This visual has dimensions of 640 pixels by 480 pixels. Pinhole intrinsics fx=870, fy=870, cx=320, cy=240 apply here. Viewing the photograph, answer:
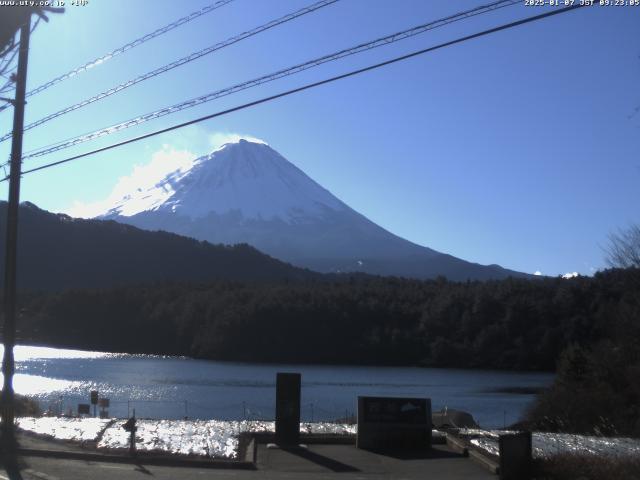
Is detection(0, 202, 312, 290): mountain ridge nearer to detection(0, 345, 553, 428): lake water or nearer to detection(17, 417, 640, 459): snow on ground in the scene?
detection(0, 345, 553, 428): lake water

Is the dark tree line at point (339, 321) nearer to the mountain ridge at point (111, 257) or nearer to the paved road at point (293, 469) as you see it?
the mountain ridge at point (111, 257)

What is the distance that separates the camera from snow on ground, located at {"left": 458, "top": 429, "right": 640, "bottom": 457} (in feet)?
51.1

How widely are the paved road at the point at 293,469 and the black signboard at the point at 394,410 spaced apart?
91 centimetres

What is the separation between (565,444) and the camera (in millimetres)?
17000

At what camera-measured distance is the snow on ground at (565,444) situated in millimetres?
15586

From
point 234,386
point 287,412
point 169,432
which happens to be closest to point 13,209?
point 169,432

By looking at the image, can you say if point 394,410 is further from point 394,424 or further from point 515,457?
point 515,457

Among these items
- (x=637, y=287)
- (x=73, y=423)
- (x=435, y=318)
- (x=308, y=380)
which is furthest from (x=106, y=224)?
(x=73, y=423)

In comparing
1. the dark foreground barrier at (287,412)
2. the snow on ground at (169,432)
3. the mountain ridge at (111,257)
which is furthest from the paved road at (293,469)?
the mountain ridge at (111,257)

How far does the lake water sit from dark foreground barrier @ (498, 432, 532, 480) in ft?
69.6

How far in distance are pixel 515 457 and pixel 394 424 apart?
3990 millimetres

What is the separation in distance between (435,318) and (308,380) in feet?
85.7

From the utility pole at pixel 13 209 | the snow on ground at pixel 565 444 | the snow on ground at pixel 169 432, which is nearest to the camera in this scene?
the snow on ground at pixel 565 444

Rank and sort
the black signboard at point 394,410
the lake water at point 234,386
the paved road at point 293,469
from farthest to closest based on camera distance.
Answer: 1. the lake water at point 234,386
2. the black signboard at point 394,410
3. the paved road at point 293,469
